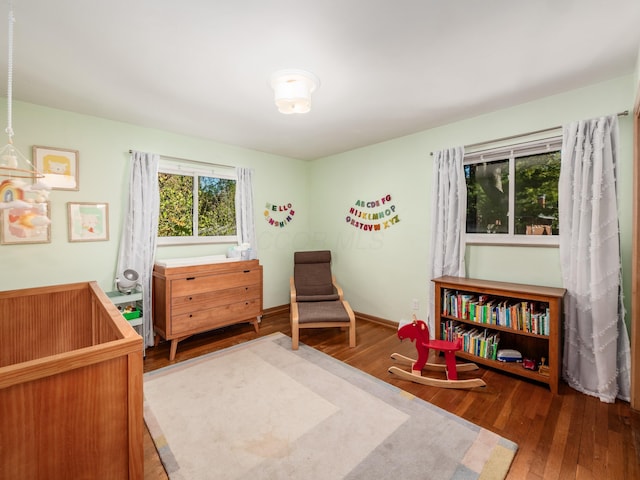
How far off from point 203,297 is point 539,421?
9.76 ft

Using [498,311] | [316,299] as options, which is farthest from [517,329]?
[316,299]

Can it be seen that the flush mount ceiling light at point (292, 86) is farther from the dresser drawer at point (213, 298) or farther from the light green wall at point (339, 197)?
the dresser drawer at point (213, 298)

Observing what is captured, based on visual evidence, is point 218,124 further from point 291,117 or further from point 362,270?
point 362,270

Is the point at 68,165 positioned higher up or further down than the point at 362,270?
higher up

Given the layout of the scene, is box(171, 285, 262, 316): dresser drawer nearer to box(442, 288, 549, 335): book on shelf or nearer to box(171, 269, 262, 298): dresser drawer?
box(171, 269, 262, 298): dresser drawer

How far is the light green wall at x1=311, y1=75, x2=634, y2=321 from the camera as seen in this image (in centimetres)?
225

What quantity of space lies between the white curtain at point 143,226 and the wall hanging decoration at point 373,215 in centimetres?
244

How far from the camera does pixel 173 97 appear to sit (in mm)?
2430

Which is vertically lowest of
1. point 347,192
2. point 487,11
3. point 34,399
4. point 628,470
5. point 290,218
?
point 628,470

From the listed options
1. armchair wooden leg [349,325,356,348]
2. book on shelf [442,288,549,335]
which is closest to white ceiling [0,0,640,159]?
book on shelf [442,288,549,335]

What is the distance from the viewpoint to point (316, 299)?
353 cm

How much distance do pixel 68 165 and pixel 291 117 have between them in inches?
83.7

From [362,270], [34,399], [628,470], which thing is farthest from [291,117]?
[628,470]

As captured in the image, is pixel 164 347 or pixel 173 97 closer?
pixel 173 97
